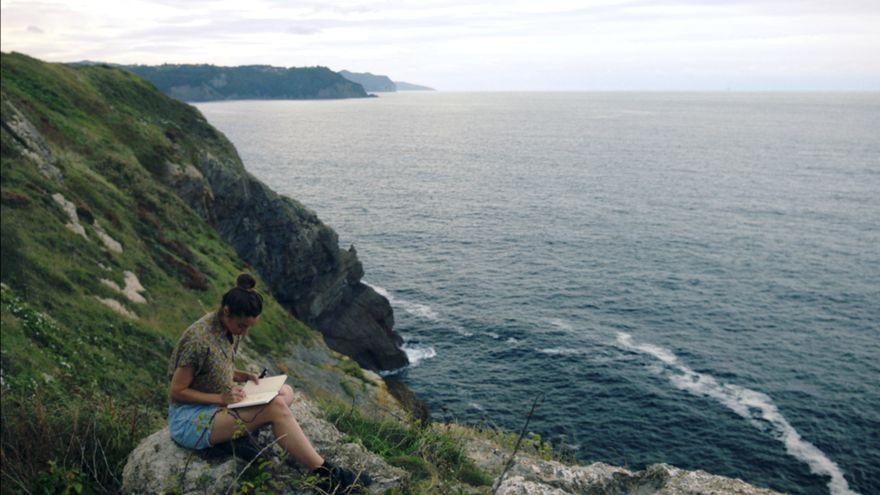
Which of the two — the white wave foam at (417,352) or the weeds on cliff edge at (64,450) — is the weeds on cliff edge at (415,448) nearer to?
the weeds on cliff edge at (64,450)

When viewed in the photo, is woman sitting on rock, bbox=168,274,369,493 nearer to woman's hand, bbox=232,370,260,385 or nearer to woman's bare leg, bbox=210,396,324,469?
woman's bare leg, bbox=210,396,324,469

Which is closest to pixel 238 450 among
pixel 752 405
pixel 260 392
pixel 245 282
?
pixel 260 392

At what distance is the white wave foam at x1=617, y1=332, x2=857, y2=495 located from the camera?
34.3 meters

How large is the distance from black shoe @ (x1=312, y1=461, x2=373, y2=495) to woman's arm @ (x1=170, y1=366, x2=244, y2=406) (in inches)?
60.2

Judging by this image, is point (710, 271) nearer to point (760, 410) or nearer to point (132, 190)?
point (760, 410)

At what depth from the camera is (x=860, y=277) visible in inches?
2361

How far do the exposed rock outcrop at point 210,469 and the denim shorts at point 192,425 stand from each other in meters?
0.16

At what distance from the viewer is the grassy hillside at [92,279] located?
867 centimetres

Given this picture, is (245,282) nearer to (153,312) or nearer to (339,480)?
(339,480)

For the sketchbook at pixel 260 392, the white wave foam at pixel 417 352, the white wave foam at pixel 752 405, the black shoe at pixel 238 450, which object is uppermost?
the sketchbook at pixel 260 392

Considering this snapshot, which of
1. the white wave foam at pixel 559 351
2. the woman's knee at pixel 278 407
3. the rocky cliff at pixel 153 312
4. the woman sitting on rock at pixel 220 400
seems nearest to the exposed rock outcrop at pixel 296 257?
the rocky cliff at pixel 153 312

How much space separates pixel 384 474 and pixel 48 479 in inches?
171

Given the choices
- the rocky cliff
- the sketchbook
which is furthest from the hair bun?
the rocky cliff

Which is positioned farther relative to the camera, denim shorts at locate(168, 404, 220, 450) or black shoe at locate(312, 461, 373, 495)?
denim shorts at locate(168, 404, 220, 450)
